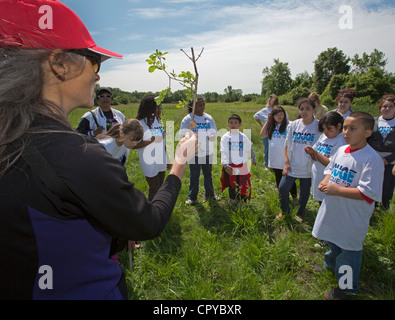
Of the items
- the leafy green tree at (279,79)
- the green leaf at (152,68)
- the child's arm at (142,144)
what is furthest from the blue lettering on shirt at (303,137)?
the leafy green tree at (279,79)

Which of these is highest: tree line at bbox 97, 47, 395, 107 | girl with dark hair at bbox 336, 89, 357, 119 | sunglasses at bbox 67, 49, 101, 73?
tree line at bbox 97, 47, 395, 107

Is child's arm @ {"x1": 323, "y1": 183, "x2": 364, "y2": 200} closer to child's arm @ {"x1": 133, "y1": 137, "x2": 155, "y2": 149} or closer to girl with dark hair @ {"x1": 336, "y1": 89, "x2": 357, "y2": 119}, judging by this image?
child's arm @ {"x1": 133, "y1": 137, "x2": 155, "y2": 149}

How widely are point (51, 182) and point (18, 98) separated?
1.05 feet

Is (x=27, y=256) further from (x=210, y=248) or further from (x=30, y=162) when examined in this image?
(x=210, y=248)

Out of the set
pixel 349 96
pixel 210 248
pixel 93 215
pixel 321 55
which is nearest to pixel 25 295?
pixel 93 215

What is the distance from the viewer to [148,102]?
371 centimetres

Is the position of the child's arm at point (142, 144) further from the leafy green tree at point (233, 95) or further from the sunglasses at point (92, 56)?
the leafy green tree at point (233, 95)

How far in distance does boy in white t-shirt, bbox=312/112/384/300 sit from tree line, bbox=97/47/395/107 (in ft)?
Result: 5.92

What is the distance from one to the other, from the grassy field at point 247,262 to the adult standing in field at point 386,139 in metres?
0.73

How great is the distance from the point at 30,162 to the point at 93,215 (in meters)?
0.24

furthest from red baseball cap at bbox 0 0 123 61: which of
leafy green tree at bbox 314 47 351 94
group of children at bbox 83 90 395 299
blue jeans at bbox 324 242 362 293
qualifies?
leafy green tree at bbox 314 47 351 94

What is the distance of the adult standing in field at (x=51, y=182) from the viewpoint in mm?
673

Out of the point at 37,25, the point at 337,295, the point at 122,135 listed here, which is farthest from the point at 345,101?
the point at 37,25

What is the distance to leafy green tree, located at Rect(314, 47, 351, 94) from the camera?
150 ft
